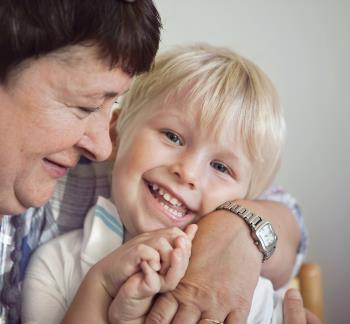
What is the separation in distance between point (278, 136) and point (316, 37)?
0.79m

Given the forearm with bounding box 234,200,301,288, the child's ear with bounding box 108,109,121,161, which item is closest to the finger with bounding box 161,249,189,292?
the forearm with bounding box 234,200,301,288

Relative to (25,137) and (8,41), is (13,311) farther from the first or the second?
(8,41)

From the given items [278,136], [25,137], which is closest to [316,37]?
[278,136]

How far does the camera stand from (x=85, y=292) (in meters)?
0.97

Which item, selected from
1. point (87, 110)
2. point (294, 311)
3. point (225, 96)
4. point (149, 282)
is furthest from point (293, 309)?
point (87, 110)

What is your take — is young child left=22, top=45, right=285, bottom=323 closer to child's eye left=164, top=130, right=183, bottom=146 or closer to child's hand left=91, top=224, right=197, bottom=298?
child's eye left=164, top=130, right=183, bottom=146

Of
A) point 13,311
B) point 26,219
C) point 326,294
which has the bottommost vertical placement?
point 326,294

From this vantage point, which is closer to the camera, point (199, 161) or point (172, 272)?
point (172, 272)

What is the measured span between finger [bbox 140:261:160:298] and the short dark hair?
1.12 ft

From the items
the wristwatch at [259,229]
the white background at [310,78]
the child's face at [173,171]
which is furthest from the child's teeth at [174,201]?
the white background at [310,78]

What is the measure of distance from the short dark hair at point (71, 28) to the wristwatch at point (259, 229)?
459mm

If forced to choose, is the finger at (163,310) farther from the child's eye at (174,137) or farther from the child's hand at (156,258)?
the child's eye at (174,137)

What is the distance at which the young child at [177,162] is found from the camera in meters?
1.14

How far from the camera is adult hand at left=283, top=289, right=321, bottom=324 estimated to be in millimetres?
1079
